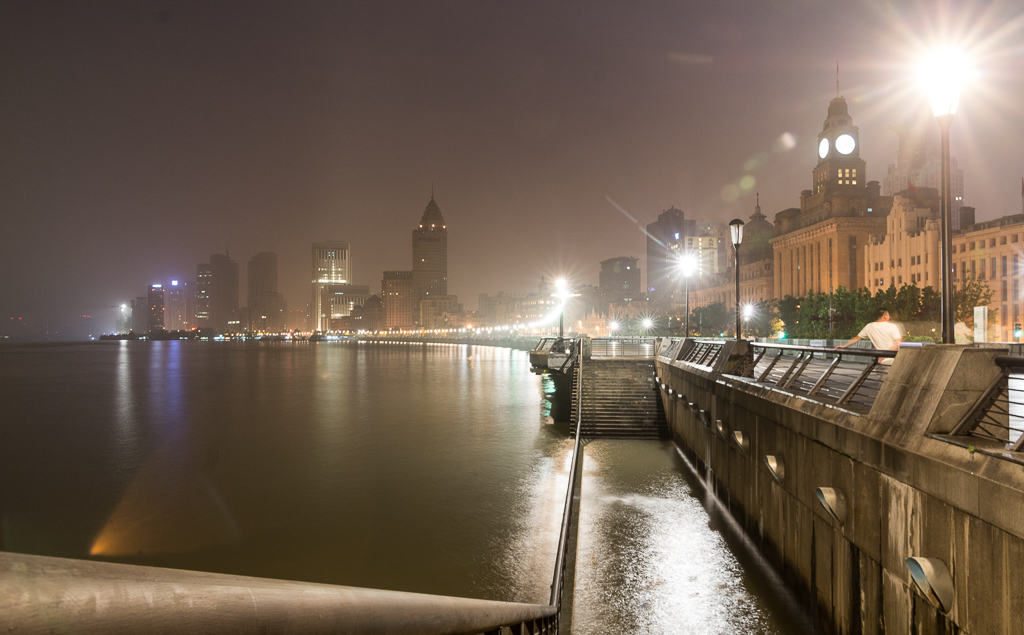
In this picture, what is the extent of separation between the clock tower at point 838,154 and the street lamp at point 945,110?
163 m

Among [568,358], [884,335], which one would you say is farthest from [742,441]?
[568,358]

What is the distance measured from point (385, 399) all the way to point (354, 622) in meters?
51.1

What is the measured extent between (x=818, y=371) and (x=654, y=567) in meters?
8.66

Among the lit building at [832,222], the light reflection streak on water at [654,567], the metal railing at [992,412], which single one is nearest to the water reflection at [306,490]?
the light reflection streak on water at [654,567]

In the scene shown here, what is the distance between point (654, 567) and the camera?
13406 mm

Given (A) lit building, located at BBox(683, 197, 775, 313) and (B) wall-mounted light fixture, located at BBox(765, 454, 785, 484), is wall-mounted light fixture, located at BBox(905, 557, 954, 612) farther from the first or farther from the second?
(A) lit building, located at BBox(683, 197, 775, 313)

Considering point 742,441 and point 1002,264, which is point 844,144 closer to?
point 1002,264

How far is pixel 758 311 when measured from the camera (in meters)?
122

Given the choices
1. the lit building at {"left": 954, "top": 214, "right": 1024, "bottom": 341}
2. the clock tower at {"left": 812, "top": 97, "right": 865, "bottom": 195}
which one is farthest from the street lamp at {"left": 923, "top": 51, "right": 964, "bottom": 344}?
the clock tower at {"left": 812, "top": 97, "right": 865, "bottom": 195}

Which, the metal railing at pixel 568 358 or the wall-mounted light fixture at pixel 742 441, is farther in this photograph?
the metal railing at pixel 568 358

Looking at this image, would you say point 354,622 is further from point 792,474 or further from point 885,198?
point 885,198

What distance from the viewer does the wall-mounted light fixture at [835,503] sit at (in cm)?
801

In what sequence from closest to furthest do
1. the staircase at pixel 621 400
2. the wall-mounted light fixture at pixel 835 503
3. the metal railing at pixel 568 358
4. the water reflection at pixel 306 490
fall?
the wall-mounted light fixture at pixel 835 503
the water reflection at pixel 306 490
the staircase at pixel 621 400
the metal railing at pixel 568 358

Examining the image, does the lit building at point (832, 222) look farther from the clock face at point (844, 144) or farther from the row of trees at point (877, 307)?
the row of trees at point (877, 307)
